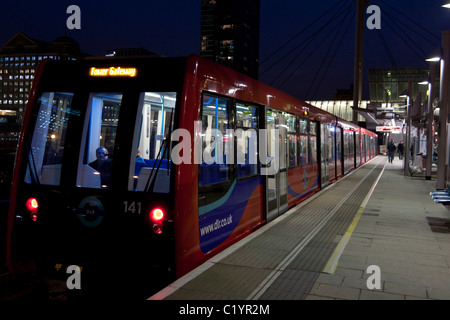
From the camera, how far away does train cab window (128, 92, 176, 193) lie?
479 cm

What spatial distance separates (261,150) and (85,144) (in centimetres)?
349

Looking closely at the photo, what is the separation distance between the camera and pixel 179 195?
4738mm

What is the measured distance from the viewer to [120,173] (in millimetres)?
4914

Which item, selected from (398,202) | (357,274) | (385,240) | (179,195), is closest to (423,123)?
(398,202)

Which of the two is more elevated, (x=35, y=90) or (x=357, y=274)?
(x=35, y=90)

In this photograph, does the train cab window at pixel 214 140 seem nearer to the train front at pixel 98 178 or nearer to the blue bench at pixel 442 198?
the train front at pixel 98 178

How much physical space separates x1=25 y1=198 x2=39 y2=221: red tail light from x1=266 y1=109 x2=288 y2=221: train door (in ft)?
14.0

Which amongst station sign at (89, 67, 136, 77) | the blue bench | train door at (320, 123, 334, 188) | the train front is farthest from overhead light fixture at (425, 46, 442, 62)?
station sign at (89, 67, 136, 77)

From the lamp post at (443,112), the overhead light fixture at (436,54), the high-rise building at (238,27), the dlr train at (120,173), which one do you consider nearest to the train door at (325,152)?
the lamp post at (443,112)

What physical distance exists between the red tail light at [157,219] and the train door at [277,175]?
12.3 feet

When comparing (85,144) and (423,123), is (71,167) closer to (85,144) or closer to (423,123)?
(85,144)

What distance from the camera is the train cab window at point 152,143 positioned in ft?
15.7

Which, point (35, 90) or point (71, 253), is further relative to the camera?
point (35, 90)

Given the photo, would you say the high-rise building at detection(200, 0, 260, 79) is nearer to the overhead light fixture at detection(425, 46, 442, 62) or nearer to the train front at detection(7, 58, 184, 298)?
the overhead light fixture at detection(425, 46, 442, 62)
